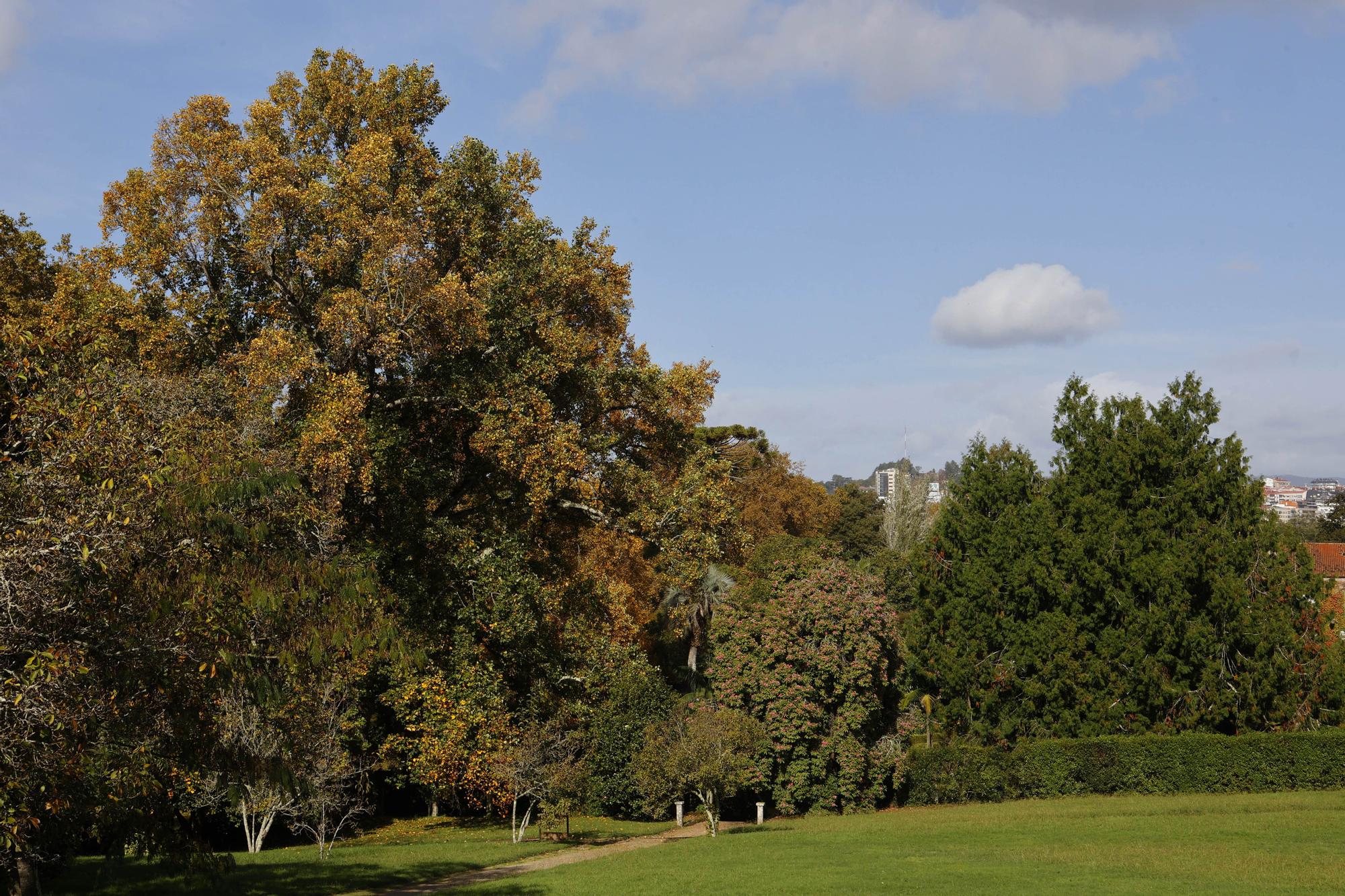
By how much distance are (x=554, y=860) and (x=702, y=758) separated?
16.6ft

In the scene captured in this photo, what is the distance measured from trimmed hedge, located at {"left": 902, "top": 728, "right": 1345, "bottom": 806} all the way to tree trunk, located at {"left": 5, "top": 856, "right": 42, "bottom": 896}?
87.1ft

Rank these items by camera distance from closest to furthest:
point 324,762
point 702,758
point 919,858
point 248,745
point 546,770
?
point 248,745 → point 919,858 → point 324,762 → point 546,770 → point 702,758

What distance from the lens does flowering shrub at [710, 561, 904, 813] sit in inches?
1261

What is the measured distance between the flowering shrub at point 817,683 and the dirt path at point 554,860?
280cm

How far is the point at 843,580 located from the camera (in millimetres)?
33750

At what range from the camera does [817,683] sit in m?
32.1

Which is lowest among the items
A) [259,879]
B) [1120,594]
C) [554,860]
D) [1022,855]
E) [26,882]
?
[554,860]

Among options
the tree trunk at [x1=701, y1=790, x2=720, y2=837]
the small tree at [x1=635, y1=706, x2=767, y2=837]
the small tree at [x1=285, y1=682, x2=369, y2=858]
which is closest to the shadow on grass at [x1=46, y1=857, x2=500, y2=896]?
the small tree at [x1=285, y1=682, x2=369, y2=858]

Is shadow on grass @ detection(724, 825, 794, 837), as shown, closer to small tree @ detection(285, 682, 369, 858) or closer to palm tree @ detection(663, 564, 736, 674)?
small tree @ detection(285, 682, 369, 858)

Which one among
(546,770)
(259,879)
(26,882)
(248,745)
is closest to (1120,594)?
(546,770)

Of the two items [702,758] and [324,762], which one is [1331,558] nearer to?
[702,758]

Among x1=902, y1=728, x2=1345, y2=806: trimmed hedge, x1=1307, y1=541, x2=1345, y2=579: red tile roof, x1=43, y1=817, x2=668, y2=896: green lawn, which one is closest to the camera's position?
x1=43, y1=817, x2=668, y2=896: green lawn

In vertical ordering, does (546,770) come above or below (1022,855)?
above

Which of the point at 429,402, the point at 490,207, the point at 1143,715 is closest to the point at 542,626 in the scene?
the point at 429,402
